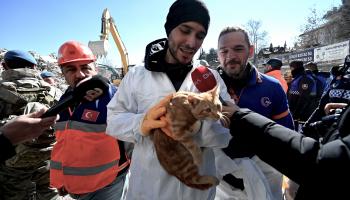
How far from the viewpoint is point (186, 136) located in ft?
4.75

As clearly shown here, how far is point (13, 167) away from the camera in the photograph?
11.1 feet

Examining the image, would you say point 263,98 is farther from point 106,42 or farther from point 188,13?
point 106,42

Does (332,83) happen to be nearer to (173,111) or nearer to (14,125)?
(173,111)

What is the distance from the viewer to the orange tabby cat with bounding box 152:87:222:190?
1.42 meters

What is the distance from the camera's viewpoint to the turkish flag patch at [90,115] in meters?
2.59

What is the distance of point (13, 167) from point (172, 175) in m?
2.64

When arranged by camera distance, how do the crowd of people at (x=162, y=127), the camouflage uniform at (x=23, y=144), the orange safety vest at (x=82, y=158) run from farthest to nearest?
the camouflage uniform at (x=23, y=144)
the orange safety vest at (x=82, y=158)
the crowd of people at (x=162, y=127)

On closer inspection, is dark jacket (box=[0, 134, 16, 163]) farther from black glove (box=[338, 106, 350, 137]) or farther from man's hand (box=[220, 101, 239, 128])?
black glove (box=[338, 106, 350, 137])

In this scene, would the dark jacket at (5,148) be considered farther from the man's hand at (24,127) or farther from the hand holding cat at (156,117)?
the hand holding cat at (156,117)

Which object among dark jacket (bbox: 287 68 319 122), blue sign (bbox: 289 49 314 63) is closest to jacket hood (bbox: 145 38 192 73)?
dark jacket (bbox: 287 68 319 122)

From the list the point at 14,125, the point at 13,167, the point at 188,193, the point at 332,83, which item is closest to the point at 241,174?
the point at 188,193

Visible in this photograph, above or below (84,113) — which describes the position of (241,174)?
below

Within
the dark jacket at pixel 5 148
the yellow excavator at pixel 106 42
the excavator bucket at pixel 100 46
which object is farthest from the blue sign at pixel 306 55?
the dark jacket at pixel 5 148

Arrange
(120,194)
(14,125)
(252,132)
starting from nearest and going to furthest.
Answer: (252,132), (14,125), (120,194)
